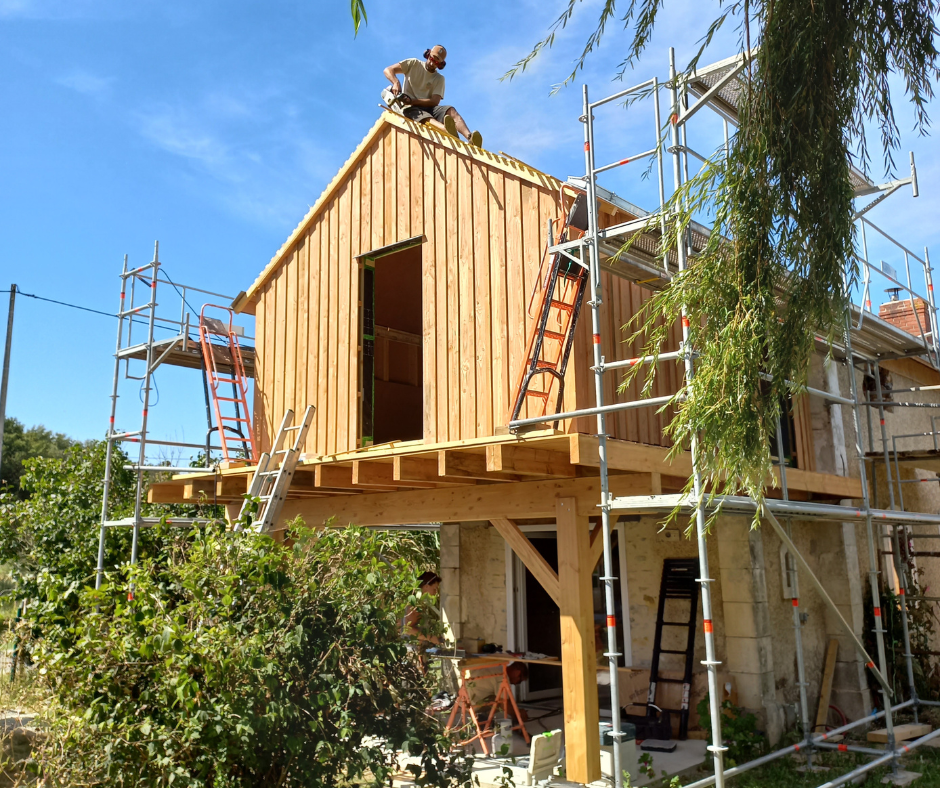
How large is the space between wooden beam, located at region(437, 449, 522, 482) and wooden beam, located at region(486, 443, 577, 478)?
1.26 feet

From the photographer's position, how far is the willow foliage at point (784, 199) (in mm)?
4852

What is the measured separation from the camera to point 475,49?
4.62 m

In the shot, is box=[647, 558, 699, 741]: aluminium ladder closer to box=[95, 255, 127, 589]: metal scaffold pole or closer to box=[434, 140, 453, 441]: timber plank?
box=[434, 140, 453, 441]: timber plank

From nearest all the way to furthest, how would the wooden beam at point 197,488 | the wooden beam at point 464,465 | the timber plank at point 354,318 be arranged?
the wooden beam at point 464,465 → the timber plank at point 354,318 → the wooden beam at point 197,488

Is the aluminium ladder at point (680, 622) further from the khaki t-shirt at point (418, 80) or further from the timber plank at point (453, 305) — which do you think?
the khaki t-shirt at point (418, 80)

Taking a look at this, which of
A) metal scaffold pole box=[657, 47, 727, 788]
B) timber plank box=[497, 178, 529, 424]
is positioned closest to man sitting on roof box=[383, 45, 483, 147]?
timber plank box=[497, 178, 529, 424]

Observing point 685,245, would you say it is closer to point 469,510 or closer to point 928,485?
point 469,510

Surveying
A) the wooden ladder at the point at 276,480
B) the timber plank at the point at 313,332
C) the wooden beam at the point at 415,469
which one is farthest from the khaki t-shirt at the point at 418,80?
the wooden beam at the point at 415,469

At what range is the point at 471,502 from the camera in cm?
824

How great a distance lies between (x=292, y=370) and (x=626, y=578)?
473cm

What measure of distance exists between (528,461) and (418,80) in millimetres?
5224

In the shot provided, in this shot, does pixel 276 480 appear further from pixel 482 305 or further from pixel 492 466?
pixel 482 305

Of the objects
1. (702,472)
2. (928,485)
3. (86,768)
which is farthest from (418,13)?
(928,485)

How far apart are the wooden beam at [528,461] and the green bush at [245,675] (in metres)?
1.78
